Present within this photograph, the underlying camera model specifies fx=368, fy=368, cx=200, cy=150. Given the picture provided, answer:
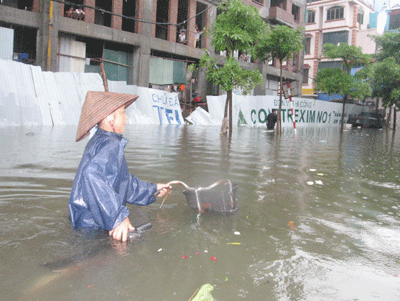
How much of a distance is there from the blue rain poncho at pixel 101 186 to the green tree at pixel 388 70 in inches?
1193

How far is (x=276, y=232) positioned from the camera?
116 inches

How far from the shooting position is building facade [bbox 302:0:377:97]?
47406 mm

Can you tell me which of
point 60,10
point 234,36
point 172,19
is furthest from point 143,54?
point 234,36

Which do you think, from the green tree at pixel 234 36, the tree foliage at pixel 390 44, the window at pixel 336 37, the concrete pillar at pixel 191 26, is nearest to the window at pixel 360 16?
the window at pixel 336 37

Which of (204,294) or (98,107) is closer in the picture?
(204,294)

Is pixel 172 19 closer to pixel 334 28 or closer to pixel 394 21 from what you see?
pixel 334 28

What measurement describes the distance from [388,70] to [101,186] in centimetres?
3191

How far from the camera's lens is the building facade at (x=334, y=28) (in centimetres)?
4741

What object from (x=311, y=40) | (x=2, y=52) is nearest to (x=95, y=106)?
(x=2, y=52)

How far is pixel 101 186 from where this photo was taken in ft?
8.15

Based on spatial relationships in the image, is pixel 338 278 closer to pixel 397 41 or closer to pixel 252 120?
pixel 252 120

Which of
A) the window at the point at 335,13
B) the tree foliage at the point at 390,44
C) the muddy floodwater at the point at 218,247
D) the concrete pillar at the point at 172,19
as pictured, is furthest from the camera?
the window at the point at 335,13

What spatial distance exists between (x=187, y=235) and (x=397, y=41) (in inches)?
1331

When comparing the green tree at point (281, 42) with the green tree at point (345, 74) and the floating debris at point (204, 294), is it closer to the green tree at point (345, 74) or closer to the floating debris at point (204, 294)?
the green tree at point (345, 74)
